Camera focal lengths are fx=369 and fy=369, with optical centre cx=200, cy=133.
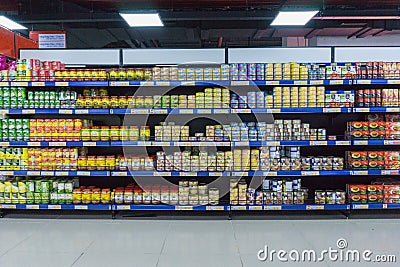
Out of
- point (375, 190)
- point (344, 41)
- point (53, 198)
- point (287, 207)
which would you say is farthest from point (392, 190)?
point (344, 41)

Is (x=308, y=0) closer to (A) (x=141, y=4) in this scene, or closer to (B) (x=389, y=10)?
(B) (x=389, y=10)

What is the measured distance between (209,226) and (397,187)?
251 centimetres

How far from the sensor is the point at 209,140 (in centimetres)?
478

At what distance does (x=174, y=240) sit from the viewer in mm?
4027

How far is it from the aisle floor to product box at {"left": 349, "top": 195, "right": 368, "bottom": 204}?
0.79 ft

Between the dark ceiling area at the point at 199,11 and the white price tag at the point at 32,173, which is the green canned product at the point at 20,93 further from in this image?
the dark ceiling area at the point at 199,11

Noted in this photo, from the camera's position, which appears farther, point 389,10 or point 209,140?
point 389,10

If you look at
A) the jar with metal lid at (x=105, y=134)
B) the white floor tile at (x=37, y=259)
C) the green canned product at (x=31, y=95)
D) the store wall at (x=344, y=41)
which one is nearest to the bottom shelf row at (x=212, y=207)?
the jar with metal lid at (x=105, y=134)

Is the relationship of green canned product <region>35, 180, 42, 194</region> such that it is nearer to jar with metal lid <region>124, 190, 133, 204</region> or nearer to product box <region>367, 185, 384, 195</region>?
jar with metal lid <region>124, 190, 133, 204</region>

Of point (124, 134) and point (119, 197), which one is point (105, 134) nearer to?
point (124, 134)

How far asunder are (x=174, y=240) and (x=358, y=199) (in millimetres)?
2485

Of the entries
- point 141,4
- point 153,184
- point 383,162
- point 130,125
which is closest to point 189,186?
point 153,184

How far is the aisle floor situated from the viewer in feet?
11.4

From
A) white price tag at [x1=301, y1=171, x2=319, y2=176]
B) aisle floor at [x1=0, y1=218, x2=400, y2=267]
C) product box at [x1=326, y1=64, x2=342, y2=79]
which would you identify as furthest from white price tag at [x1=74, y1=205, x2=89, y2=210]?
product box at [x1=326, y1=64, x2=342, y2=79]
